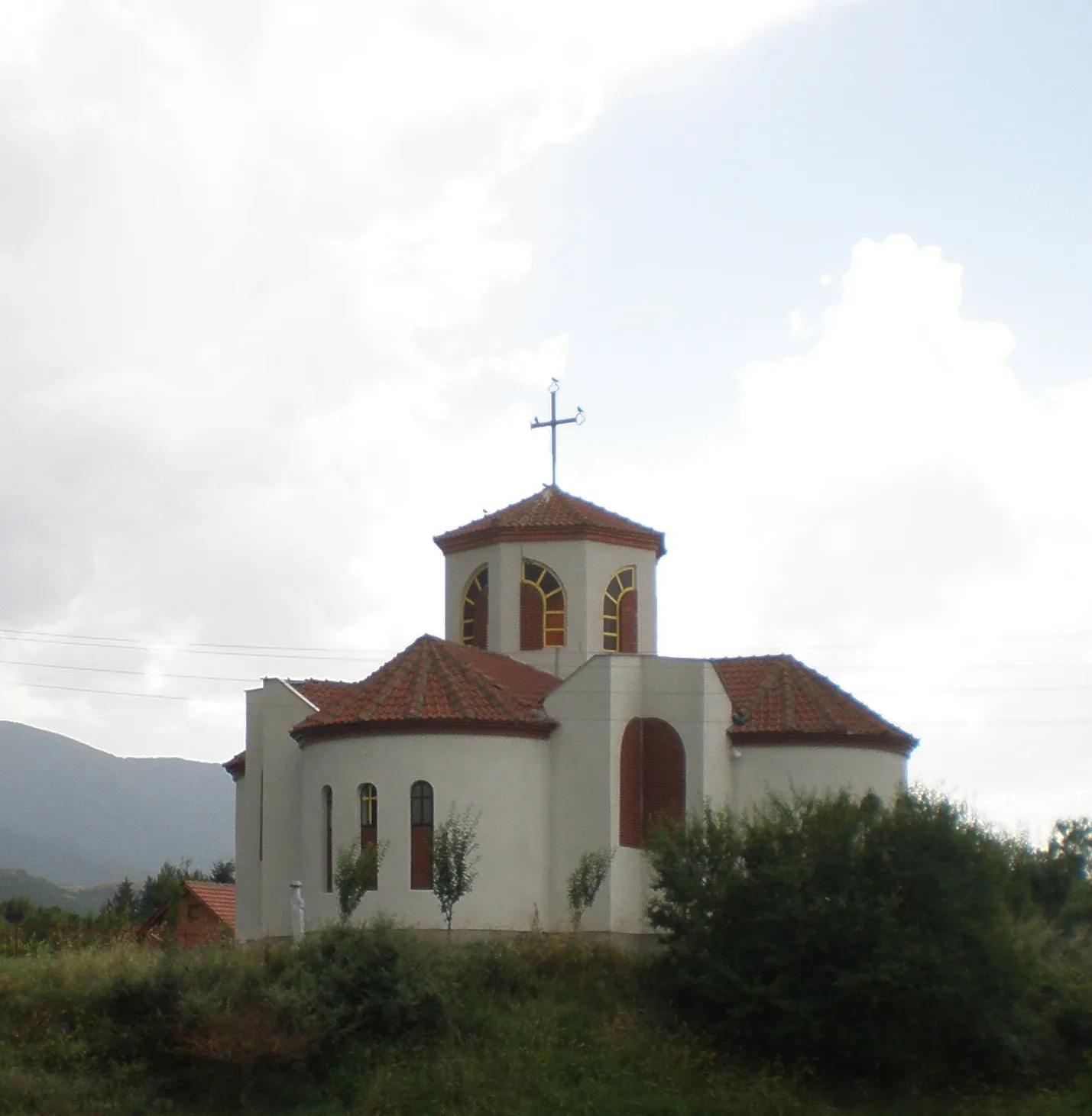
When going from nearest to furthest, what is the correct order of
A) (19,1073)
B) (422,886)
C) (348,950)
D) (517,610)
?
1. (19,1073)
2. (348,950)
3. (422,886)
4. (517,610)

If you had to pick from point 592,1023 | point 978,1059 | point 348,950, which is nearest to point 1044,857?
point 978,1059

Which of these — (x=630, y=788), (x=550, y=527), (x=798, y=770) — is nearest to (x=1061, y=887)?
(x=798, y=770)

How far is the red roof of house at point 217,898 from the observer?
175ft

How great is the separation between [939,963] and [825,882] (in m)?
2.39

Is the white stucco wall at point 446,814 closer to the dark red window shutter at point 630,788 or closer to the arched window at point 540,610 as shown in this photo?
the dark red window shutter at point 630,788

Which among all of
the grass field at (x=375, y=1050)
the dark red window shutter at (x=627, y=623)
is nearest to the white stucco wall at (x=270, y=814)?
the grass field at (x=375, y=1050)

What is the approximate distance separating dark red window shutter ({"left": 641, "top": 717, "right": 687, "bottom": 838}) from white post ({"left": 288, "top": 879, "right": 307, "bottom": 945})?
7138mm

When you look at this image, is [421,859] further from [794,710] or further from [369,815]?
[794,710]

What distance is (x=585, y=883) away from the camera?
117ft

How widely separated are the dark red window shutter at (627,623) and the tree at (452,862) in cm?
826

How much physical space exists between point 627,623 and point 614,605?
0.55 metres

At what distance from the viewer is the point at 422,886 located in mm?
35969

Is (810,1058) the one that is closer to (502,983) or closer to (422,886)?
(502,983)

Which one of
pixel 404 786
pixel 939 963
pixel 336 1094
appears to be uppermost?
pixel 404 786
